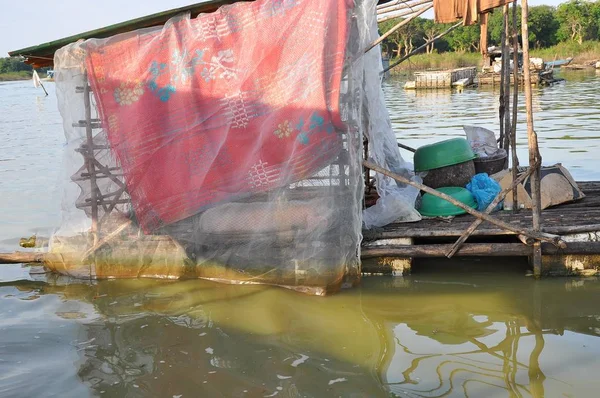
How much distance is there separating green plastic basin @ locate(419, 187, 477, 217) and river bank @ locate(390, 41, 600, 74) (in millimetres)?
33406

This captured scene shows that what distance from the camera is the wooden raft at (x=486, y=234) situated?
5094 mm

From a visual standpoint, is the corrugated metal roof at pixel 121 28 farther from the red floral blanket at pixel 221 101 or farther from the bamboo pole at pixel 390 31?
the bamboo pole at pixel 390 31

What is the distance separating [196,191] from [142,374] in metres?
1.67

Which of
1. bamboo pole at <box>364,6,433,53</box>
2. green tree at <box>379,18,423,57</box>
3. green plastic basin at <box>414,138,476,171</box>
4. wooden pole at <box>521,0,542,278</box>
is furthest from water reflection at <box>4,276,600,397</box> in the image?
green tree at <box>379,18,423,57</box>

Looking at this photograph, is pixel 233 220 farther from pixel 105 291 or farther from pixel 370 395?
pixel 370 395

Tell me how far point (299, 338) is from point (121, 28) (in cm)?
290

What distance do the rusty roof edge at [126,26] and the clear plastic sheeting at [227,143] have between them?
0.12 metres

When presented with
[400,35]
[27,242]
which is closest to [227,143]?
[27,242]

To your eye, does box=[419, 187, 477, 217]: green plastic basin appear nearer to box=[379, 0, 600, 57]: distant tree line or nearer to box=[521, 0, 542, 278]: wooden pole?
box=[521, 0, 542, 278]: wooden pole

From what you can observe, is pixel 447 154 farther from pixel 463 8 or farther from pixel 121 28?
pixel 121 28

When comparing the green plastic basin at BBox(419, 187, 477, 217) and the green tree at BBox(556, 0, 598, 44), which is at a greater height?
the green tree at BBox(556, 0, 598, 44)

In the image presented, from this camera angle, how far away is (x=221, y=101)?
5.11m

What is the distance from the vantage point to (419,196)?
19.8 feet

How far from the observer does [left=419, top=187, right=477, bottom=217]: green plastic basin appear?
18.4 feet
